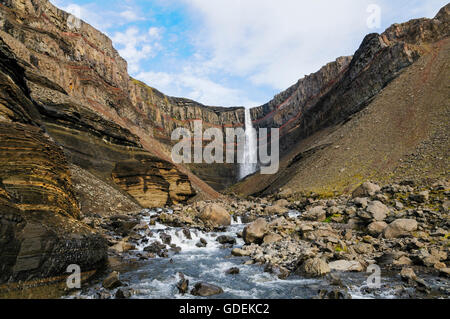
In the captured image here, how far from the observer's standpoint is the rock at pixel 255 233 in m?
14.9

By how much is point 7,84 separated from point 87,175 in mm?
12732

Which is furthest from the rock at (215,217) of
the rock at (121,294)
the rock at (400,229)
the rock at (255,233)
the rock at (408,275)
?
the rock at (408,275)

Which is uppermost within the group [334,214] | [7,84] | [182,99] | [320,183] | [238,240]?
[182,99]

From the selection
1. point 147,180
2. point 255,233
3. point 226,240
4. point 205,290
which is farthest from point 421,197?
point 147,180

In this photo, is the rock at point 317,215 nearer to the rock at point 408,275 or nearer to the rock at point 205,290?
the rock at point 408,275

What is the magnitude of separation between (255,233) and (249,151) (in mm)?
88518

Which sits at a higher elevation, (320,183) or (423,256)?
(320,183)

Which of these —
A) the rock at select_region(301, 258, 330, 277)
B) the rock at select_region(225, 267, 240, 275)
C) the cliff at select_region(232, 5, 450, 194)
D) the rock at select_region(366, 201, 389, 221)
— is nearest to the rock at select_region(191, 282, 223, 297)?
the rock at select_region(225, 267, 240, 275)

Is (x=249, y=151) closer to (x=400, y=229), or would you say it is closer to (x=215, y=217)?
(x=215, y=217)

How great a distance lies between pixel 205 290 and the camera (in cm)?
838

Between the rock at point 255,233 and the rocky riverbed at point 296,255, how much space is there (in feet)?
0.20

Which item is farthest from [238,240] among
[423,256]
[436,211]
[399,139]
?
[399,139]

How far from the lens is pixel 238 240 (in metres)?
16.1
